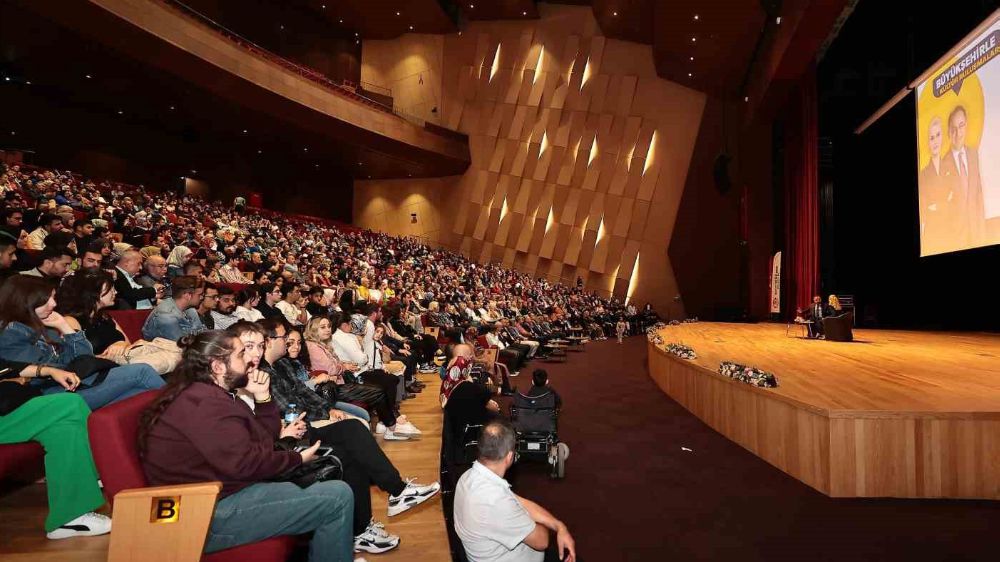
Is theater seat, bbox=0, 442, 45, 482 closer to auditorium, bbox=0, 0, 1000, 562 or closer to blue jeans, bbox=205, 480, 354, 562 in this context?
auditorium, bbox=0, 0, 1000, 562

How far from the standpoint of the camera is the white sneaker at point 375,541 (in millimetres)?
2426

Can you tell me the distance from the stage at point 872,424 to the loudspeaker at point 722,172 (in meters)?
9.85

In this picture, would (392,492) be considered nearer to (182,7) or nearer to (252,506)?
(252,506)

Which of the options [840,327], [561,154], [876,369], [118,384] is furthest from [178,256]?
[561,154]

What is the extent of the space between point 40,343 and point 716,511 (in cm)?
357

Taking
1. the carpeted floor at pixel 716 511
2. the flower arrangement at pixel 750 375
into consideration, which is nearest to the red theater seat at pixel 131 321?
the carpeted floor at pixel 716 511

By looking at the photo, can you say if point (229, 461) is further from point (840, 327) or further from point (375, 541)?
point (840, 327)

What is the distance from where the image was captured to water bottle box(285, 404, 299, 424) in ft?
9.37

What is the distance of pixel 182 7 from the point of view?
40.4 ft

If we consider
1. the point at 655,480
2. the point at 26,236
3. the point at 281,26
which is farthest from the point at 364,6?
the point at 655,480

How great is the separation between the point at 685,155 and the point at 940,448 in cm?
1421

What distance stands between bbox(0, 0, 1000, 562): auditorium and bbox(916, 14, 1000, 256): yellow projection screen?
0.17ft

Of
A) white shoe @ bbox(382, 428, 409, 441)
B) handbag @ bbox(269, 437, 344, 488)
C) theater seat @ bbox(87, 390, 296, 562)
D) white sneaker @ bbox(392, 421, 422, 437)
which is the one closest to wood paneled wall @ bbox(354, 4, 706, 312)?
white sneaker @ bbox(392, 421, 422, 437)

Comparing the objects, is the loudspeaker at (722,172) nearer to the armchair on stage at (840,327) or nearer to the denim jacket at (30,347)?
the armchair on stage at (840,327)
